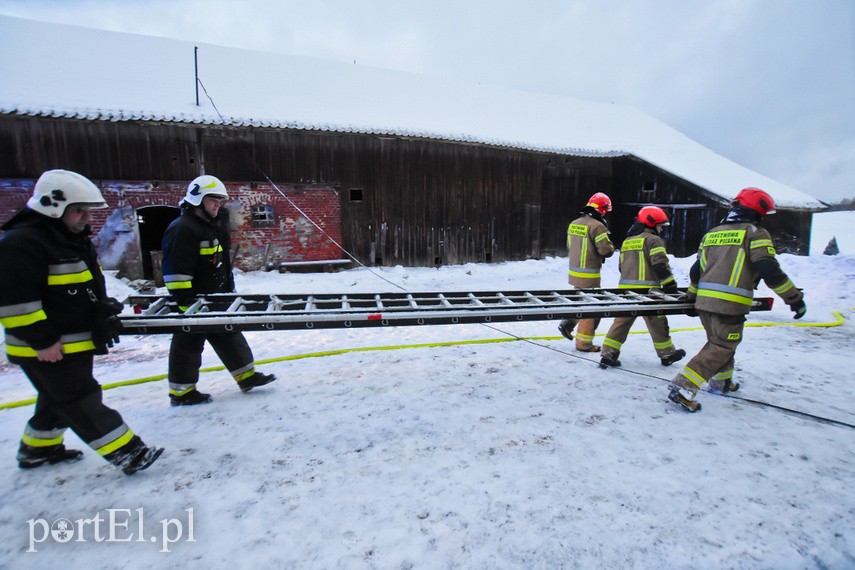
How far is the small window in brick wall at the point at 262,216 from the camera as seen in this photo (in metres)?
→ 10.5

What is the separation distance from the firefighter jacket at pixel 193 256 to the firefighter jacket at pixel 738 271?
437 cm

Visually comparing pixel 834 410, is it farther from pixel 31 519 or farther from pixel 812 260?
pixel 812 260

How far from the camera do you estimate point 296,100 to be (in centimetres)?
1179

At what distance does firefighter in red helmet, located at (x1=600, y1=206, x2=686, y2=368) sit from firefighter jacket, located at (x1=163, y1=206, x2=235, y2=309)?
4073 millimetres

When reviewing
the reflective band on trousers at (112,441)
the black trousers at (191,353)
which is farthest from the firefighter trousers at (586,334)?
the reflective band on trousers at (112,441)

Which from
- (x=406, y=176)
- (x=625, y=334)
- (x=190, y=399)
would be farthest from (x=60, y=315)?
(x=406, y=176)

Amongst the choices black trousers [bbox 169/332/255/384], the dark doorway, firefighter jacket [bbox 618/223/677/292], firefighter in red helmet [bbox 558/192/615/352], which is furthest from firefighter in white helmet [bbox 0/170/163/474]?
the dark doorway

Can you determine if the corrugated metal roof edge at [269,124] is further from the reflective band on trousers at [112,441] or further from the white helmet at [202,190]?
the reflective band on trousers at [112,441]

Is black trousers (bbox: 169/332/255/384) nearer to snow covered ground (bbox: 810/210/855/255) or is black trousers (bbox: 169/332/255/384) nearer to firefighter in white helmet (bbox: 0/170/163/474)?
firefighter in white helmet (bbox: 0/170/163/474)

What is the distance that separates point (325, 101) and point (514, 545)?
491 inches

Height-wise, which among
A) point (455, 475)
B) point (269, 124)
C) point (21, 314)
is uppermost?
point (269, 124)

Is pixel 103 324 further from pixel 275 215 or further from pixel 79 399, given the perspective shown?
pixel 275 215

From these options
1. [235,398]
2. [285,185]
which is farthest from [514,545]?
[285,185]

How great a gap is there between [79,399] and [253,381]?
152cm
